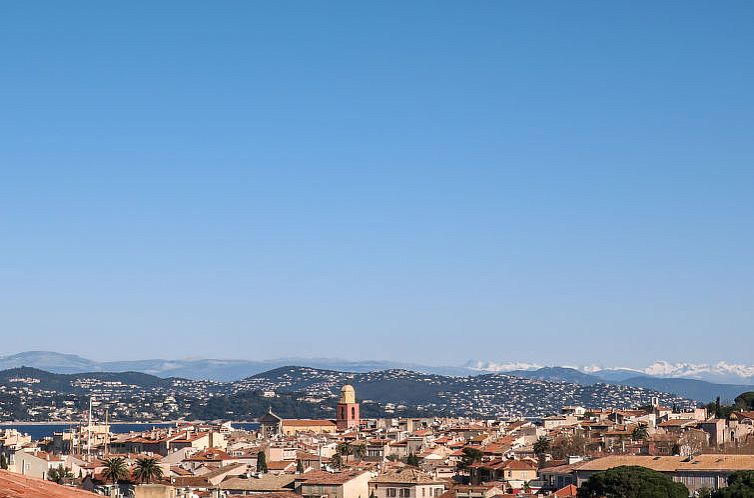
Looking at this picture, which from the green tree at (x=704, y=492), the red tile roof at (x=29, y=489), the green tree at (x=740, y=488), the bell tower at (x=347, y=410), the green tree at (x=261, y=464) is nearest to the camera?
the red tile roof at (x=29, y=489)

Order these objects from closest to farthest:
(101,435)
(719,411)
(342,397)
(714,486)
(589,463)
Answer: (714,486), (589,463), (719,411), (101,435), (342,397)

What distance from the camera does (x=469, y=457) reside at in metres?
86.6

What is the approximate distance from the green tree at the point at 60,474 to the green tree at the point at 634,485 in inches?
1064

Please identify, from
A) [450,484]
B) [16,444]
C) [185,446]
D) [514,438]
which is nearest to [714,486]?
[450,484]

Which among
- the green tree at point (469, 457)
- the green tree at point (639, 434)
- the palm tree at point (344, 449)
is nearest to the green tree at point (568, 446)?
the green tree at point (639, 434)

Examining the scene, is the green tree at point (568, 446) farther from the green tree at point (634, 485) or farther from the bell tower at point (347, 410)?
the bell tower at point (347, 410)

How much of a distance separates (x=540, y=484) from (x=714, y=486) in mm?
13149

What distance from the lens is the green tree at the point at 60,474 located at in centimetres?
6726

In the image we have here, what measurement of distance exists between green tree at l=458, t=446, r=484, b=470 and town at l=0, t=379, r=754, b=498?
0.30ft

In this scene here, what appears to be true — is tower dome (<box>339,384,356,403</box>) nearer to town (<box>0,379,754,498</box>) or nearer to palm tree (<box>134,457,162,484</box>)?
town (<box>0,379,754,498</box>)

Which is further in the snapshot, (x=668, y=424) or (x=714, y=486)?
(x=668, y=424)

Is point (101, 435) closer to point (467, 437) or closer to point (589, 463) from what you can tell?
point (467, 437)

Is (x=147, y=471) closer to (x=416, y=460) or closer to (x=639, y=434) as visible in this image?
(x=416, y=460)

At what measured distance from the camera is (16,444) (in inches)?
4803
